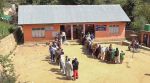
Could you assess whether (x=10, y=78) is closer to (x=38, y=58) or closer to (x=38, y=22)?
(x=38, y=58)

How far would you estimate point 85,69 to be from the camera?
23250mm

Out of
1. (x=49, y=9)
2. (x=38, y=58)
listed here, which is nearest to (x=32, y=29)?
(x=49, y=9)

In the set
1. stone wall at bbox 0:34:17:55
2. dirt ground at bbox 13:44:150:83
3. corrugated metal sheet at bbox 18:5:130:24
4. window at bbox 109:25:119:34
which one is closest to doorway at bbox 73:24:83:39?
corrugated metal sheet at bbox 18:5:130:24

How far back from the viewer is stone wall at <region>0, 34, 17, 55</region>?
1002 inches

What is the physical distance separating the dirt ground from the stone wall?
0.75 metres

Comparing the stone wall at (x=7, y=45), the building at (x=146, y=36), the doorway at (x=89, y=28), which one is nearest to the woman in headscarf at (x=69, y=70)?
the stone wall at (x=7, y=45)

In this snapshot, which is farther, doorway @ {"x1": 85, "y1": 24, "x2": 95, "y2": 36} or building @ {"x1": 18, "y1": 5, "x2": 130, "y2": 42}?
doorway @ {"x1": 85, "y1": 24, "x2": 95, "y2": 36}

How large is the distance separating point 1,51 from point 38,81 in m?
6.07

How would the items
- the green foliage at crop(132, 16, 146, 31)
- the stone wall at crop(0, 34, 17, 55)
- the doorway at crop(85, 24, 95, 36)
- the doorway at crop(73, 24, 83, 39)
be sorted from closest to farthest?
the stone wall at crop(0, 34, 17, 55) → the doorway at crop(73, 24, 83, 39) → the doorway at crop(85, 24, 95, 36) → the green foliage at crop(132, 16, 146, 31)

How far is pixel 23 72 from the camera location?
72.8ft

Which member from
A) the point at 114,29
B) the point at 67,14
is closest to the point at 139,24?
the point at 114,29

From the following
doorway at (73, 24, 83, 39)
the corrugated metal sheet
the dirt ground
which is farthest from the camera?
doorway at (73, 24, 83, 39)

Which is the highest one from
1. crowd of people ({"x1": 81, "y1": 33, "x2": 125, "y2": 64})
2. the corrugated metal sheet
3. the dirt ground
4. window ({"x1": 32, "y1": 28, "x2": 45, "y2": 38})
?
the corrugated metal sheet

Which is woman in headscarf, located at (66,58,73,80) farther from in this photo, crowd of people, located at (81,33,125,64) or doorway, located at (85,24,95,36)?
doorway, located at (85,24,95,36)
